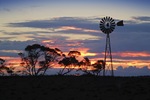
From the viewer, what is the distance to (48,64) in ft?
197
